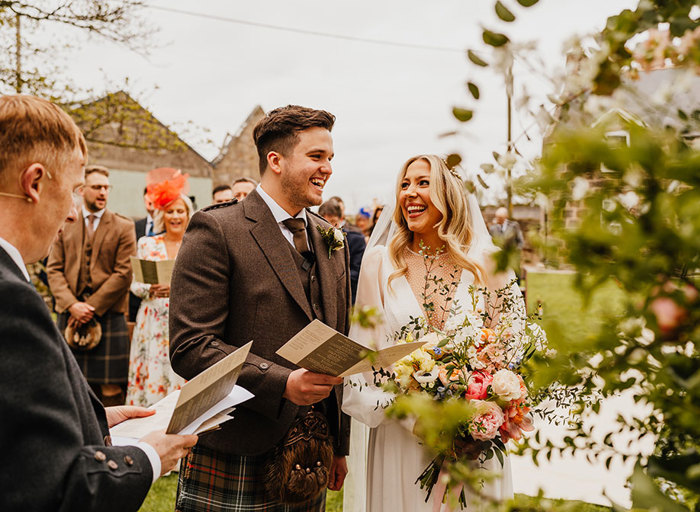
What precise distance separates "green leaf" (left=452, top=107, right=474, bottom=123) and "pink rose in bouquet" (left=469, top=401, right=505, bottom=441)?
5.27 feet

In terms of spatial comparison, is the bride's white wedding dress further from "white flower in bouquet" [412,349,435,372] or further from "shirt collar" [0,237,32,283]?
→ "shirt collar" [0,237,32,283]

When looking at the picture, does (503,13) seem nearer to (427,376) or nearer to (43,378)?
(43,378)

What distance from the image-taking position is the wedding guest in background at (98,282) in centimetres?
512

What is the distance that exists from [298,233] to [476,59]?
6.26ft

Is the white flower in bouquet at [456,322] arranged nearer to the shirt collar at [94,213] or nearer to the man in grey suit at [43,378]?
the man in grey suit at [43,378]

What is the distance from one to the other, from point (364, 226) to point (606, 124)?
8.28 m

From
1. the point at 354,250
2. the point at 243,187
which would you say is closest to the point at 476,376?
the point at 354,250

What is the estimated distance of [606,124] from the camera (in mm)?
589

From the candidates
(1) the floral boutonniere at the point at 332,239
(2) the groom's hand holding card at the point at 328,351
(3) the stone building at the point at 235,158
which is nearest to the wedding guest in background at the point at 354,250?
(1) the floral boutonniere at the point at 332,239

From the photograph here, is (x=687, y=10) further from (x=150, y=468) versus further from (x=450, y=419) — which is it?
(x=150, y=468)

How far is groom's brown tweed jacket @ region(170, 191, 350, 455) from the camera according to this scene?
222 centimetres

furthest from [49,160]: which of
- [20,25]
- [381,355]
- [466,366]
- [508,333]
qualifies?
[20,25]

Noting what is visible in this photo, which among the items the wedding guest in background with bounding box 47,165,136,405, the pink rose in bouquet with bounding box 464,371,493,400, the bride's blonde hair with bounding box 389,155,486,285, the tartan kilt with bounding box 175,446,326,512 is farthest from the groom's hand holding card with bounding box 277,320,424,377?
the wedding guest in background with bounding box 47,165,136,405

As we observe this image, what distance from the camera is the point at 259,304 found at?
2.35m
